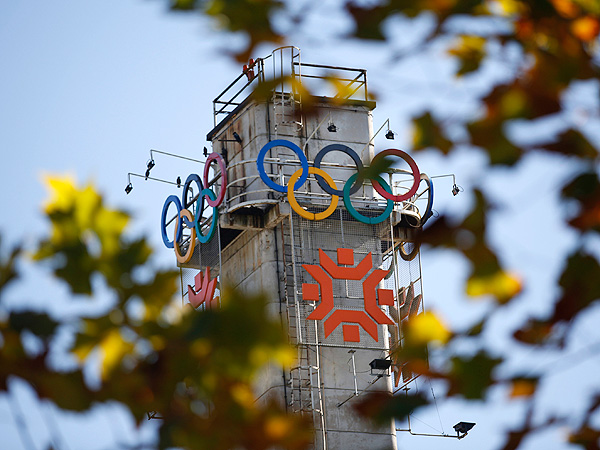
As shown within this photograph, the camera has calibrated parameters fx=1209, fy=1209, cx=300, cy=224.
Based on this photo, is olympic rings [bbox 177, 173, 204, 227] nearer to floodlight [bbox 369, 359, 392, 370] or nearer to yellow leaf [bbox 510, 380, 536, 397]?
floodlight [bbox 369, 359, 392, 370]

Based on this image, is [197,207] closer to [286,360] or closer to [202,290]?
[202,290]

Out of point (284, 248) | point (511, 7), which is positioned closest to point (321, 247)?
point (284, 248)

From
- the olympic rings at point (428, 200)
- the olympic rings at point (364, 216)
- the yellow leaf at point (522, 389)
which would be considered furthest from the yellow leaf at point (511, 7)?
the olympic rings at point (428, 200)

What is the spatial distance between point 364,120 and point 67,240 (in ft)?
86.6

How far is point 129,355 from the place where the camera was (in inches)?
166

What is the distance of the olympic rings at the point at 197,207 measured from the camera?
28562mm

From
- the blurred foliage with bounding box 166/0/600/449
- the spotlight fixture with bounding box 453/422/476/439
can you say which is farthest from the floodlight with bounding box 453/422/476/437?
the blurred foliage with bounding box 166/0/600/449

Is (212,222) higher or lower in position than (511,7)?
higher

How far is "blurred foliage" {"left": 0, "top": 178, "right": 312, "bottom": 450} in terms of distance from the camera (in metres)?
4.14

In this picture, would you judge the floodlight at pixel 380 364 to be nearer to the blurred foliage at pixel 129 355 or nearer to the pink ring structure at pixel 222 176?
the pink ring structure at pixel 222 176

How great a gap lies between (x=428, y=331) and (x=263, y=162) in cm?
2384

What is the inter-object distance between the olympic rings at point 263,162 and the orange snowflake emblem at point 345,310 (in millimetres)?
1749

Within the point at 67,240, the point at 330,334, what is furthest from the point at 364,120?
the point at 67,240

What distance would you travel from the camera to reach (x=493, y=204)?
414 centimetres
